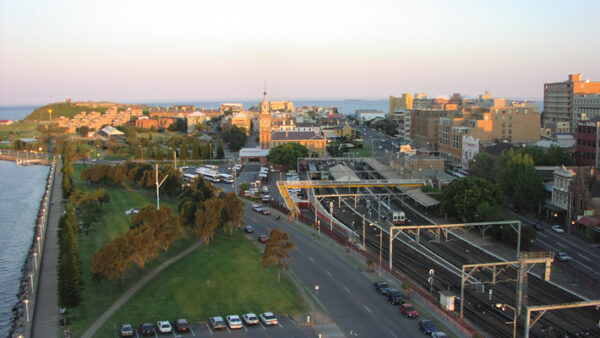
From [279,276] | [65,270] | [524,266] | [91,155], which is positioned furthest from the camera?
[91,155]

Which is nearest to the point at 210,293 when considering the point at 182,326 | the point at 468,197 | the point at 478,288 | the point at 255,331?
the point at 182,326

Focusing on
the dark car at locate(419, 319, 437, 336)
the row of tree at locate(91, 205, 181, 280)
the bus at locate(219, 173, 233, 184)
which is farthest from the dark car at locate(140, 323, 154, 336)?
the bus at locate(219, 173, 233, 184)

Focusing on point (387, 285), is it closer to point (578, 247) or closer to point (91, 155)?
point (578, 247)

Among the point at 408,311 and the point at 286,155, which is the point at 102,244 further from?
the point at 286,155

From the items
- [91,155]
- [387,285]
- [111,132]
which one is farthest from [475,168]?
[111,132]

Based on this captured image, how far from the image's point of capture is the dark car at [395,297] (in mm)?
24141

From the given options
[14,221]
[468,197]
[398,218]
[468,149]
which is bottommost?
[14,221]

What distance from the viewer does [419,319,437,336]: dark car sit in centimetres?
2098

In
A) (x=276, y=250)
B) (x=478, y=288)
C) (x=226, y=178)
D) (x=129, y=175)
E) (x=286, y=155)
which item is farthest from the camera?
(x=286, y=155)

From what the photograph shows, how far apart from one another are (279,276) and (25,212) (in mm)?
31877

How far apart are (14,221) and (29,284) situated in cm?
1943

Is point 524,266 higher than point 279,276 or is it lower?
higher

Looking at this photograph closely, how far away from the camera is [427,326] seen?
69.6ft

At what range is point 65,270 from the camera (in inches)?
982
